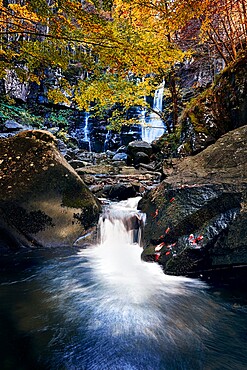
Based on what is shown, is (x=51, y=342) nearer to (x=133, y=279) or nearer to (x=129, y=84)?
(x=133, y=279)

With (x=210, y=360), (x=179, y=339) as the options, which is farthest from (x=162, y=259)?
(x=210, y=360)

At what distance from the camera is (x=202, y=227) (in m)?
3.50

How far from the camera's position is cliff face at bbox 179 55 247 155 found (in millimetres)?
6238

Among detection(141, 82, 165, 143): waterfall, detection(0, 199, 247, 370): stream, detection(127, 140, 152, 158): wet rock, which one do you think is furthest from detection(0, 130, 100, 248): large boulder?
detection(141, 82, 165, 143): waterfall

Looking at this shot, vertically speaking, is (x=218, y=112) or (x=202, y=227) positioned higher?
(x=218, y=112)

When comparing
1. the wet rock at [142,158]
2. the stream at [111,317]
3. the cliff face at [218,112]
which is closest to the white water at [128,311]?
the stream at [111,317]

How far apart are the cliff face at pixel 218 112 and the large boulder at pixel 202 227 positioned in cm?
286

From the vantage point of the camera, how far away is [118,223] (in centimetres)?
529

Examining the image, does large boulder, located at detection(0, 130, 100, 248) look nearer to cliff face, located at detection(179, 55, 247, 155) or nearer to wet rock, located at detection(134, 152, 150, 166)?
cliff face, located at detection(179, 55, 247, 155)

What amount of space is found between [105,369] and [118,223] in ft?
11.4

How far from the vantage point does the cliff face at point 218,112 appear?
246 inches

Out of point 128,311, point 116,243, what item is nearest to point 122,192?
point 116,243

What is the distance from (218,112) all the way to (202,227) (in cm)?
504

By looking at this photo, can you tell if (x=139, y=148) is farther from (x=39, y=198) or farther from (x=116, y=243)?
(x=39, y=198)
